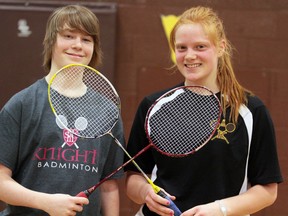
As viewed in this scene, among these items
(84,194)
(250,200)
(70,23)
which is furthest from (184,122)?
(70,23)

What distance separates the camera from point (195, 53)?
9.34 ft

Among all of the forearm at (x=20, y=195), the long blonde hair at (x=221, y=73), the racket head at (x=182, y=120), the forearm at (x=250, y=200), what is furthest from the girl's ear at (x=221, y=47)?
the forearm at (x=20, y=195)

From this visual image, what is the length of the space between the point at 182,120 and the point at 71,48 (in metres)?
0.58

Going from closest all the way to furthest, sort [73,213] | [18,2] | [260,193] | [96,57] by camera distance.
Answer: [73,213] < [260,193] < [96,57] < [18,2]

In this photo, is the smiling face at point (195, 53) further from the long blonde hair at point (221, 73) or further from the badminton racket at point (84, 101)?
the badminton racket at point (84, 101)

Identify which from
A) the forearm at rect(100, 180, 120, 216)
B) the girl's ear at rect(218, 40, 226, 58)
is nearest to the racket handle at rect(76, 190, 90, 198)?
the forearm at rect(100, 180, 120, 216)

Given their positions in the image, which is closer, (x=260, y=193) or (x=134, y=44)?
(x=260, y=193)

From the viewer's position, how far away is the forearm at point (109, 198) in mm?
3035

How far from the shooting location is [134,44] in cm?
454

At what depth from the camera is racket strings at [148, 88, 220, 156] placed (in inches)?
111

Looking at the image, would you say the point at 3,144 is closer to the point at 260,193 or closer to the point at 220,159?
the point at 220,159

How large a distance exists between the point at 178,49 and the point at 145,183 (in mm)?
603

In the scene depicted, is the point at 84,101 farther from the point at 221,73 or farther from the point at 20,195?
the point at 221,73

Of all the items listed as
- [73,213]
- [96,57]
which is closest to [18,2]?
[96,57]
